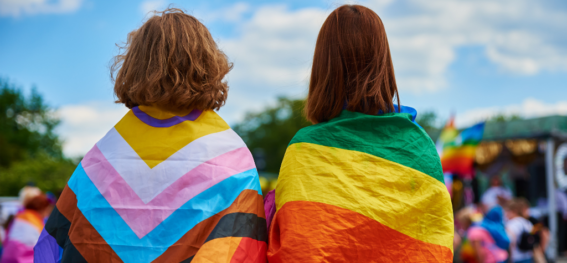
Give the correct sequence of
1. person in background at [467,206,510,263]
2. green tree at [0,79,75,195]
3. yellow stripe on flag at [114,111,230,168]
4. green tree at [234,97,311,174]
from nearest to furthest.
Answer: yellow stripe on flag at [114,111,230,168]
person in background at [467,206,510,263]
green tree at [0,79,75,195]
green tree at [234,97,311,174]

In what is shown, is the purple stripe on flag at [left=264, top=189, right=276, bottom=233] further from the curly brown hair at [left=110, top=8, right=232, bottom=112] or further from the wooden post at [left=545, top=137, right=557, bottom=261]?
the wooden post at [left=545, top=137, right=557, bottom=261]

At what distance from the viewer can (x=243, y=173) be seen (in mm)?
1680

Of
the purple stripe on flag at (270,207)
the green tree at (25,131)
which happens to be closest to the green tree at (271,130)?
the green tree at (25,131)

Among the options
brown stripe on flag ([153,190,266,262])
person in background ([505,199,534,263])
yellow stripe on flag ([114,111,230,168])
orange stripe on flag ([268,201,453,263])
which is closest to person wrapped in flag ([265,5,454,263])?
orange stripe on flag ([268,201,453,263])

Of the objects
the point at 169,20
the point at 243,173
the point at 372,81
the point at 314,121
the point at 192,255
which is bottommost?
the point at 192,255

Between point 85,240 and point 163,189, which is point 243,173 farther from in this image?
point 85,240

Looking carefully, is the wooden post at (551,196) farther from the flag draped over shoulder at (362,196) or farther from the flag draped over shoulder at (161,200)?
the flag draped over shoulder at (161,200)

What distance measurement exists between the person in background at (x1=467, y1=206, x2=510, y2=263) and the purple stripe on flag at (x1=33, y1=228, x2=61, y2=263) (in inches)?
166

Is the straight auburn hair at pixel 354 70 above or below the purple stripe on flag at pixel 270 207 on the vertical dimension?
above

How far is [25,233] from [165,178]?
3452 millimetres

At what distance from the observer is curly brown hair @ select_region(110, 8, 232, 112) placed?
1692mm

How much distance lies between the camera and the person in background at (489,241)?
4613mm

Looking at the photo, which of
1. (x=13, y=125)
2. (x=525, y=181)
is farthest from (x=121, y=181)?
(x=13, y=125)

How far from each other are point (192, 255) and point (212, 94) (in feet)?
2.05
